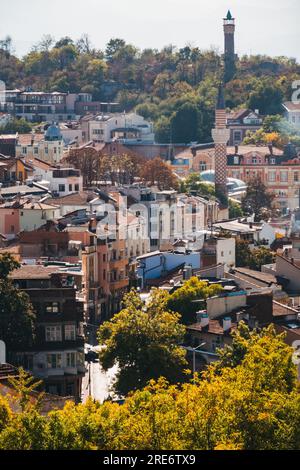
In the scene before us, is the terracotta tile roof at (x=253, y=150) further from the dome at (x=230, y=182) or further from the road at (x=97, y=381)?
the road at (x=97, y=381)

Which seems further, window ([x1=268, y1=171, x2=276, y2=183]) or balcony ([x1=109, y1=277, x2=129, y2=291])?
window ([x1=268, y1=171, x2=276, y2=183])

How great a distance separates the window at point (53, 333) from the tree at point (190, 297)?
2784 millimetres

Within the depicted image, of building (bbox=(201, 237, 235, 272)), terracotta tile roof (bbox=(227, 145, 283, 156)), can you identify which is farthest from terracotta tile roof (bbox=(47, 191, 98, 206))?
terracotta tile roof (bbox=(227, 145, 283, 156))

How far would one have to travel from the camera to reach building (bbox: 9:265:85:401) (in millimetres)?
35719

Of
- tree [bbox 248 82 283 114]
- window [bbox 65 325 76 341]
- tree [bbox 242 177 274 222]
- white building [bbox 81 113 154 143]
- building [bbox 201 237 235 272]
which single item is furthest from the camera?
tree [bbox 248 82 283 114]

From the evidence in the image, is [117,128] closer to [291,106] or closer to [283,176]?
[283,176]

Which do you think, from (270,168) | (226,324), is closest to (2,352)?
(226,324)

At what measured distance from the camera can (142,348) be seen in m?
34.9

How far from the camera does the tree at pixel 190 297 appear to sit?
38.4 m

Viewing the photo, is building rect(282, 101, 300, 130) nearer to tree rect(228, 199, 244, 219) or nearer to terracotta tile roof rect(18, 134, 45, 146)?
terracotta tile roof rect(18, 134, 45, 146)

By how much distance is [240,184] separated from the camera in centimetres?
7488

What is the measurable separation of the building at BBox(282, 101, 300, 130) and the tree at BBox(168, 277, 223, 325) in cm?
5382

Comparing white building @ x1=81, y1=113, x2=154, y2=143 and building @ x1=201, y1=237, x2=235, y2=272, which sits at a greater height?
building @ x1=201, y1=237, x2=235, y2=272

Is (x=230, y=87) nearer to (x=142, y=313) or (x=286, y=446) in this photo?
(x=142, y=313)
